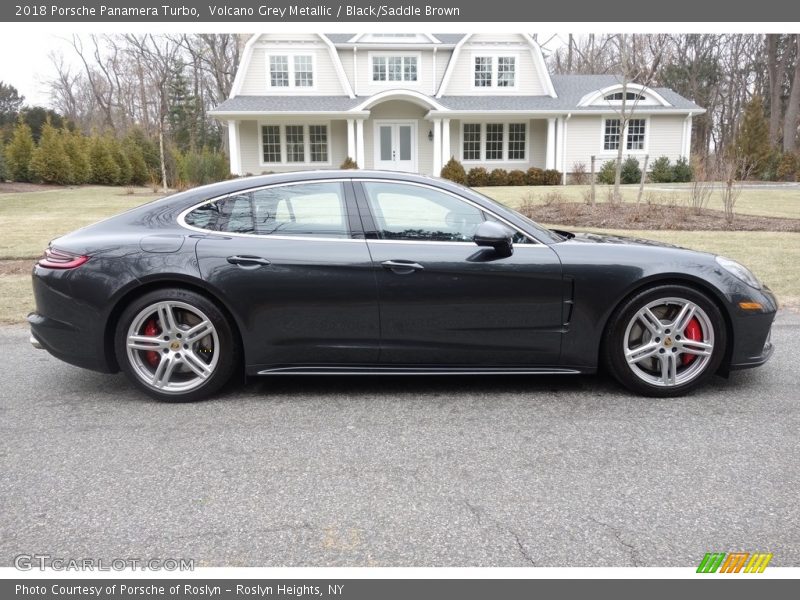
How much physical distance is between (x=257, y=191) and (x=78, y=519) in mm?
2387

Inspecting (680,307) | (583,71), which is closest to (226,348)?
(680,307)

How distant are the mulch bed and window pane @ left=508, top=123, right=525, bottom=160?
15122 mm

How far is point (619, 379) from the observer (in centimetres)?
437

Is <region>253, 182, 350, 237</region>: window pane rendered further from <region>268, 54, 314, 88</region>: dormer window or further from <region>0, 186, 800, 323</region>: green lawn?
<region>268, 54, 314, 88</region>: dormer window

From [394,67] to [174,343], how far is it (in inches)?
1069

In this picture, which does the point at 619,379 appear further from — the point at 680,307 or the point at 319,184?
the point at 319,184

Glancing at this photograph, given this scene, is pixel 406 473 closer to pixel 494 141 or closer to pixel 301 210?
pixel 301 210

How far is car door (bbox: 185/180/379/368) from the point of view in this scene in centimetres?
424

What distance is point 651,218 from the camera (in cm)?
1356

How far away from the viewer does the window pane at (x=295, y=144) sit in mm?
29069

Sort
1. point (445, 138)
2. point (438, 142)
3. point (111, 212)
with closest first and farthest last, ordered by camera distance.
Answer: point (111, 212)
point (445, 138)
point (438, 142)

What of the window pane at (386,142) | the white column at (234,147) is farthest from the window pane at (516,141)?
the white column at (234,147)

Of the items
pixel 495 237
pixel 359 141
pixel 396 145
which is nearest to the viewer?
pixel 495 237

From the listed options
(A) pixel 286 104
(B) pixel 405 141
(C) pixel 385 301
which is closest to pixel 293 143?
(A) pixel 286 104
